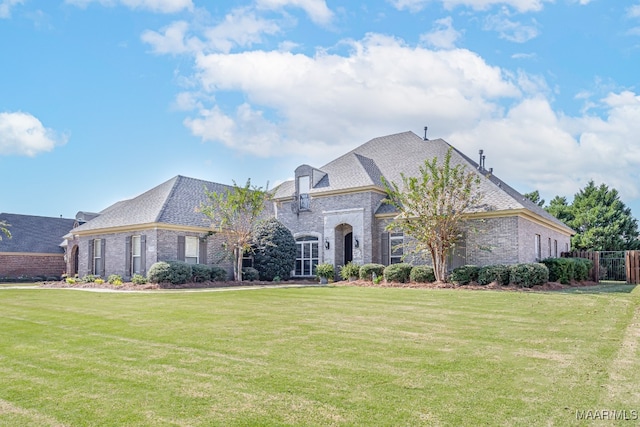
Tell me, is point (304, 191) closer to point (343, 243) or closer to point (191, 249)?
point (343, 243)

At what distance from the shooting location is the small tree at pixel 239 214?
24656mm

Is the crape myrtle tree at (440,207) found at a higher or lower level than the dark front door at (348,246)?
higher

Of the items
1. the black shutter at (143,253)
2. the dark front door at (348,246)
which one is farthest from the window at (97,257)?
the dark front door at (348,246)

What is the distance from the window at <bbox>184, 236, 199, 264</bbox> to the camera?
2613 cm

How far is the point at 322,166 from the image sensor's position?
29.1 m

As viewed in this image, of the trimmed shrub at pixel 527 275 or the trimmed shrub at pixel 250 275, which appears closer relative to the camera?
the trimmed shrub at pixel 527 275

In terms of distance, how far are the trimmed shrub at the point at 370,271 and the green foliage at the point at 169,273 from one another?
813 cm

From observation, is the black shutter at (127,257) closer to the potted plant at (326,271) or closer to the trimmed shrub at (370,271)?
the potted plant at (326,271)

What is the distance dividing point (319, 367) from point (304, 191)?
2193 centimetres

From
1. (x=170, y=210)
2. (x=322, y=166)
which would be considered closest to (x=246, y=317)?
(x=170, y=210)

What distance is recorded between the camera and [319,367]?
634 cm

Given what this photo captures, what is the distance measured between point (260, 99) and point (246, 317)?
28.2 feet

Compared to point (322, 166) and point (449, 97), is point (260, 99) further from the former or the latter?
point (322, 166)

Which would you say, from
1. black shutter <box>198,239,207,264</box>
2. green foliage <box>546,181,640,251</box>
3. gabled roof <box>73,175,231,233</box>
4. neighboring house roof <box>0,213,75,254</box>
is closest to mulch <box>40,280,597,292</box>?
black shutter <box>198,239,207,264</box>
